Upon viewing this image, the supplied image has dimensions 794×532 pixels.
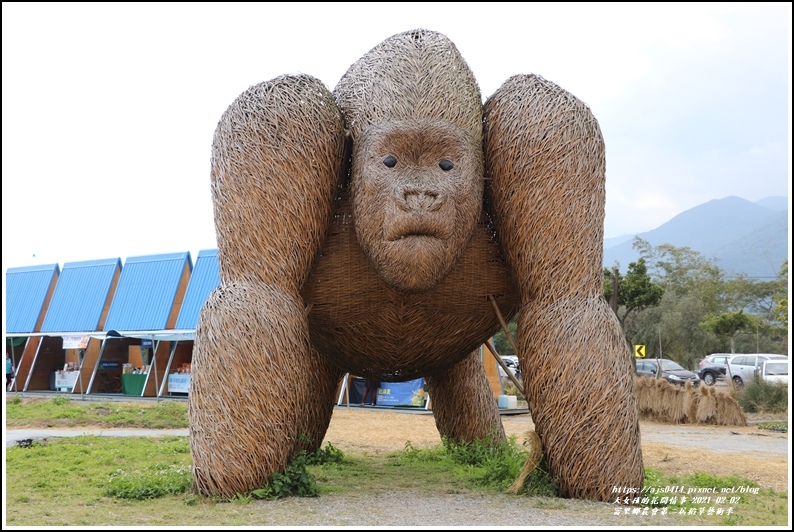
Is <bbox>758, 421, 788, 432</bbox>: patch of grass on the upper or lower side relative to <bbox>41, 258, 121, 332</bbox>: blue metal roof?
lower

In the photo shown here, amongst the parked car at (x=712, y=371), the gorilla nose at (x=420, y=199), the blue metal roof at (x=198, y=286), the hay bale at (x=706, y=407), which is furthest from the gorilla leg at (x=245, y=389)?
the parked car at (x=712, y=371)

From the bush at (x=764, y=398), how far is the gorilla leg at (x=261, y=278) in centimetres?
1541

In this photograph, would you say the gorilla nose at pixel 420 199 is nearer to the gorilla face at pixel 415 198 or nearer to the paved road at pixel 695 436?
the gorilla face at pixel 415 198

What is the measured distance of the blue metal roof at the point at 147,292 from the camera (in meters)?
19.4

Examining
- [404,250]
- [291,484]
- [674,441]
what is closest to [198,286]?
[674,441]

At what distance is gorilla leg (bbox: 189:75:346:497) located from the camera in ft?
17.1

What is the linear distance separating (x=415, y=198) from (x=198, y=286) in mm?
14512

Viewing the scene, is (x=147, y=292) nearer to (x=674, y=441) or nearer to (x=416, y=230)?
(x=674, y=441)

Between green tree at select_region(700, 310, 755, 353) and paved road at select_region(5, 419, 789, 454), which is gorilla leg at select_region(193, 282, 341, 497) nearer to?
paved road at select_region(5, 419, 789, 454)

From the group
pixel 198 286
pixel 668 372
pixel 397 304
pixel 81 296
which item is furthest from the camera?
pixel 668 372

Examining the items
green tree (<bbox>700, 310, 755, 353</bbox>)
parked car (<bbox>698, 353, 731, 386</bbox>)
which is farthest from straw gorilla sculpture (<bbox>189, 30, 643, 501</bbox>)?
green tree (<bbox>700, 310, 755, 353</bbox>)

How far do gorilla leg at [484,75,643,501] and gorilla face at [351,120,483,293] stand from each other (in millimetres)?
340

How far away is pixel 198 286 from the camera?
1895 centimetres

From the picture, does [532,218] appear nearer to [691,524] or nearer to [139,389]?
[691,524]
